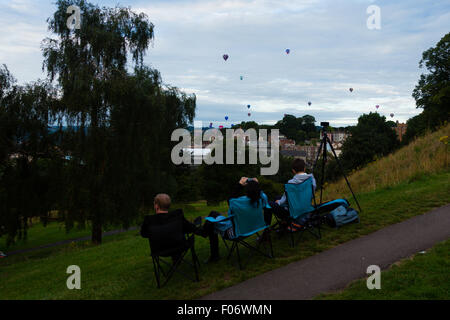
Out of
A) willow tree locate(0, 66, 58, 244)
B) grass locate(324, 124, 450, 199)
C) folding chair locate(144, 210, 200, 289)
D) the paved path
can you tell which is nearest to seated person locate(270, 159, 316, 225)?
the paved path

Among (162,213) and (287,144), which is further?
(287,144)

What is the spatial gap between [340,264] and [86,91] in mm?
12433

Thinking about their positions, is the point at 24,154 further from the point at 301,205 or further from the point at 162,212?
the point at 301,205

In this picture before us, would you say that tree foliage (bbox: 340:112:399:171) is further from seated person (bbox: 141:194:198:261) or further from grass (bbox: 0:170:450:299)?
seated person (bbox: 141:194:198:261)

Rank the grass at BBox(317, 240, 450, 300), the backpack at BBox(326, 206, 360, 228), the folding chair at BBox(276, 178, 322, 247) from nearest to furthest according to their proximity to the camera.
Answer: the grass at BBox(317, 240, 450, 300)
the folding chair at BBox(276, 178, 322, 247)
the backpack at BBox(326, 206, 360, 228)

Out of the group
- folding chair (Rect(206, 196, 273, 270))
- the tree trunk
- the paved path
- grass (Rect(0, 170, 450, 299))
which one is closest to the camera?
the paved path

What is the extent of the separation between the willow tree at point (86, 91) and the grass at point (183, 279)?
642cm

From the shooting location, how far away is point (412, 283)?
3902 millimetres

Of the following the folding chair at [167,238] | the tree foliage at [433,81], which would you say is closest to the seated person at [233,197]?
the folding chair at [167,238]

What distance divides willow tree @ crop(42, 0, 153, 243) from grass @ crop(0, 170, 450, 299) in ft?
21.1

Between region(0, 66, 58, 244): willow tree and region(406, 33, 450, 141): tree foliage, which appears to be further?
region(406, 33, 450, 141): tree foliage

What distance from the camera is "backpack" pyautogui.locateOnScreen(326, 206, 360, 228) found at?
6801 mm

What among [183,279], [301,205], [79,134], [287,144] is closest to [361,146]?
[79,134]

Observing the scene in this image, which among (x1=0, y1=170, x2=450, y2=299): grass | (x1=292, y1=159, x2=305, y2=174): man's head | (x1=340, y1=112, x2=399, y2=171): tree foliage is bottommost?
(x1=0, y1=170, x2=450, y2=299): grass
